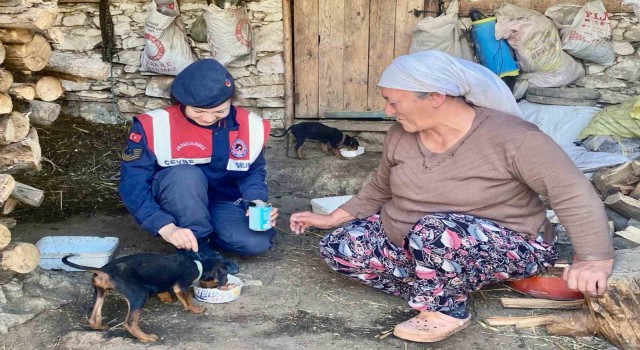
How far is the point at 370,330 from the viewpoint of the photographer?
139 inches

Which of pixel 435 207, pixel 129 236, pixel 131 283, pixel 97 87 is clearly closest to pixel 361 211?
pixel 435 207

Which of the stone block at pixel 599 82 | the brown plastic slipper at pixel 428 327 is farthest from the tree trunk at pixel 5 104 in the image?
the stone block at pixel 599 82

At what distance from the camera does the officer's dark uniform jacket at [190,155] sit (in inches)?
155

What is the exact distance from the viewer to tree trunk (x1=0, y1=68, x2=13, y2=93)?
3.50 meters

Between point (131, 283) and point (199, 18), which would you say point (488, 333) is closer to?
point (131, 283)

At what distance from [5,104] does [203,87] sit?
93 centimetres

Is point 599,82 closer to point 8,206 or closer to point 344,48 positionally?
point 344,48

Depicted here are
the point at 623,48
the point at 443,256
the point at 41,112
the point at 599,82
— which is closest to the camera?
the point at 443,256

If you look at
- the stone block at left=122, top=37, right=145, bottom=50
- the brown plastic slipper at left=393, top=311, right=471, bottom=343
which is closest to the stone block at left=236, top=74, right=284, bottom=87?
the stone block at left=122, top=37, right=145, bottom=50

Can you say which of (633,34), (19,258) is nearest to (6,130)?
(19,258)

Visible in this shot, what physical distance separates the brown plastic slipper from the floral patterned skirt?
0.15ft

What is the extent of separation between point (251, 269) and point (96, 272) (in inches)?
46.3

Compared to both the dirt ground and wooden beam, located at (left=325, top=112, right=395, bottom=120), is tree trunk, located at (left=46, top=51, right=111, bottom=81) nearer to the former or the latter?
the dirt ground

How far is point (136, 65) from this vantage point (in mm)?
7488
